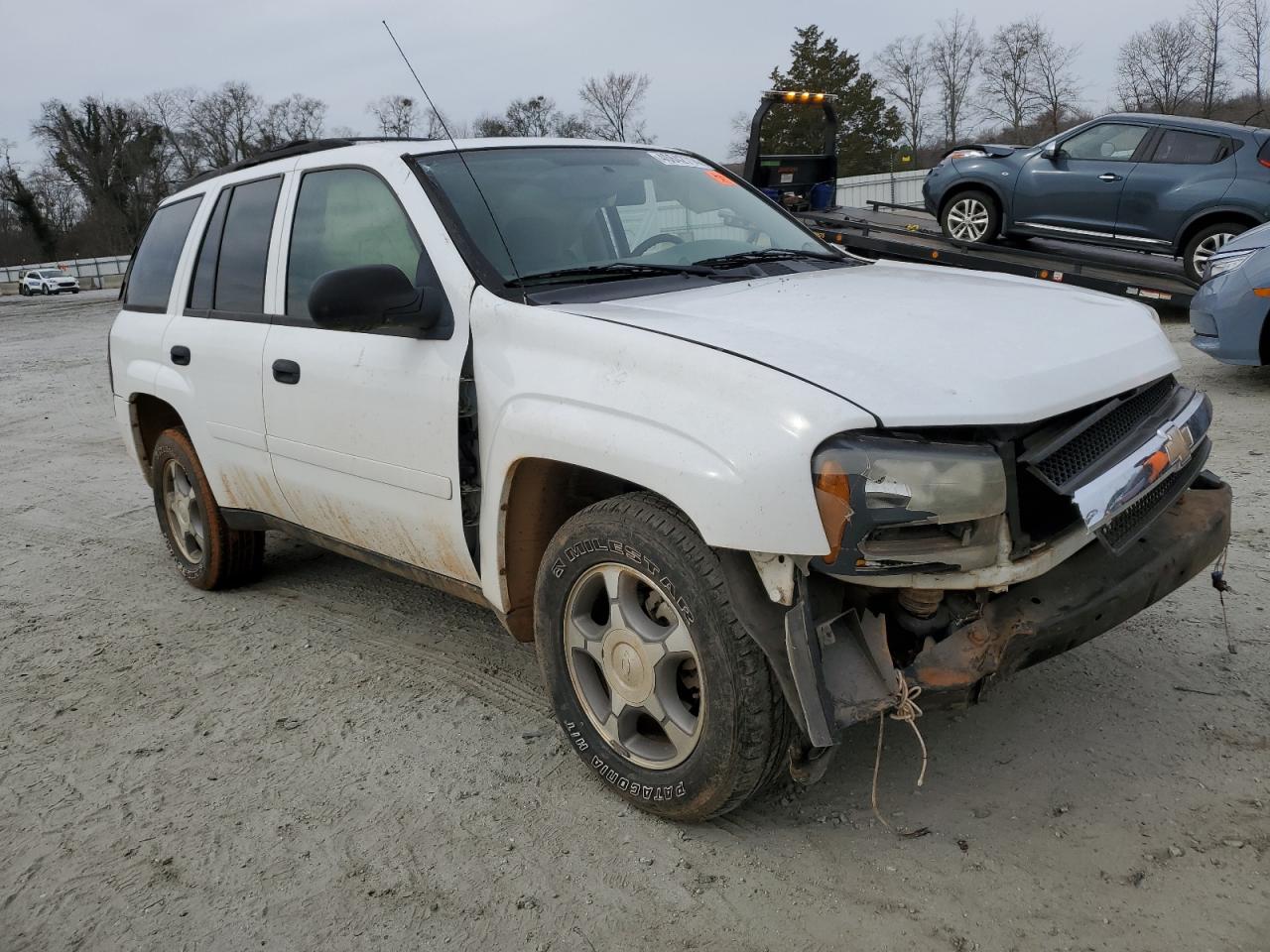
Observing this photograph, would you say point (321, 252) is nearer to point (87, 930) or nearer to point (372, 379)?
point (372, 379)

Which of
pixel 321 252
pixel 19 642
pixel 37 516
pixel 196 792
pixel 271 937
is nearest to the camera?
pixel 271 937

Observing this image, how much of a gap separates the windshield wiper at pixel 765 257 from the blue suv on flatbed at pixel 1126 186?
26.5 feet

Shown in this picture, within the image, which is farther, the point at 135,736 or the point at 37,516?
the point at 37,516

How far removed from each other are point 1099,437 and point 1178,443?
0.33 m

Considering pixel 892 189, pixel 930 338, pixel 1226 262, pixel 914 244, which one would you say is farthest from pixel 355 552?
pixel 892 189

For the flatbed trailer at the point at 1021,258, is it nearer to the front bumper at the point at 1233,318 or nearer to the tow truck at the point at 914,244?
the tow truck at the point at 914,244

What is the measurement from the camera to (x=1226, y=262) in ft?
25.2

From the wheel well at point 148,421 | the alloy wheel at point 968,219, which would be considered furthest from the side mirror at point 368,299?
the alloy wheel at point 968,219

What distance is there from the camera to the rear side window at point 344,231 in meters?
3.43

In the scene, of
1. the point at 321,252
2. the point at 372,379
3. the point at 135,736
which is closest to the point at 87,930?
the point at 135,736

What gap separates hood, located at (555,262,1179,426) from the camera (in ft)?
7.64

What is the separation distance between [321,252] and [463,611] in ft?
5.37

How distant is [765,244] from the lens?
12.6 feet

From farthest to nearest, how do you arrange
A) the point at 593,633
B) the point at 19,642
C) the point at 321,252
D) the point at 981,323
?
1. the point at 19,642
2. the point at 321,252
3. the point at 593,633
4. the point at 981,323
